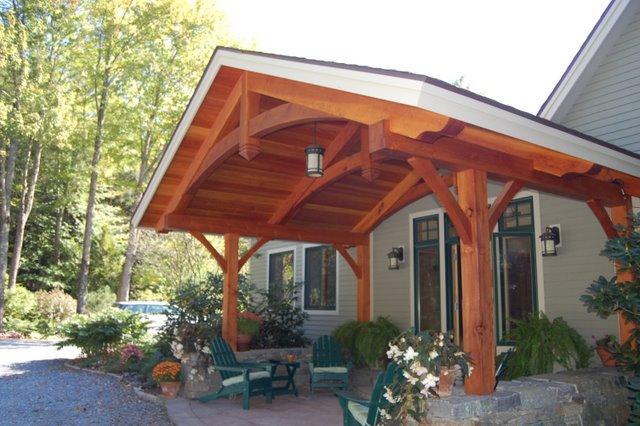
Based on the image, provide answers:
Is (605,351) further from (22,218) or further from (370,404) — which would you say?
(22,218)

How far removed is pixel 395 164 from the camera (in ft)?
23.2

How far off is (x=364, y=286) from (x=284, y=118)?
406 centimetres

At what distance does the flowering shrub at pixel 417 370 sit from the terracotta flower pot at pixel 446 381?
3 cm

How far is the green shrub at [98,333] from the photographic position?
1023 cm

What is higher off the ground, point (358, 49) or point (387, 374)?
point (358, 49)

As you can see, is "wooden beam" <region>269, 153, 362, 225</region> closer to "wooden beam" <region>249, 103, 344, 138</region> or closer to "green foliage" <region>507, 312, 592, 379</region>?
"wooden beam" <region>249, 103, 344, 138</region>

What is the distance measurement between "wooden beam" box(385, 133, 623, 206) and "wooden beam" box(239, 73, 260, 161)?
6.76ft

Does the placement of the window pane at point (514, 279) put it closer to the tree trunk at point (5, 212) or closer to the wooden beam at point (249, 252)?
the wooden beam at point (249, 252)

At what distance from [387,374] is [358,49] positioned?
84.5 feet

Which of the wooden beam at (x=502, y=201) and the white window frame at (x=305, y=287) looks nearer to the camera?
the wooden beam at (x=502, y=201)

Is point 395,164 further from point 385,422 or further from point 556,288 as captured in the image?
point 385,422

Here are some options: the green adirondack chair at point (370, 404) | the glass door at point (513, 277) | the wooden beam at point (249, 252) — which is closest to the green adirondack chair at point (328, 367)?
the wooden beam at point (249, 252)

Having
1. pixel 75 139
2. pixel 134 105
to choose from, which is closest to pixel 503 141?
pixel 134 105

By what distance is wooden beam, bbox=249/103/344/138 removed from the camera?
4722mm
